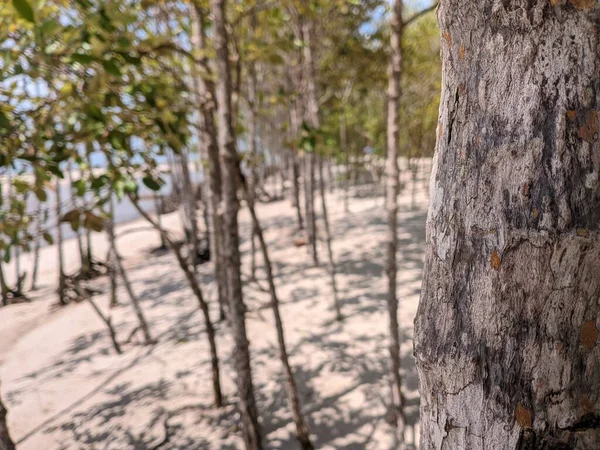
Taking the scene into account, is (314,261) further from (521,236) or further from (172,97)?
(521,236)

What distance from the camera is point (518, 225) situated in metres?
0.75

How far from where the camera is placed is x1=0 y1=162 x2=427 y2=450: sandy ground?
14.6 ft

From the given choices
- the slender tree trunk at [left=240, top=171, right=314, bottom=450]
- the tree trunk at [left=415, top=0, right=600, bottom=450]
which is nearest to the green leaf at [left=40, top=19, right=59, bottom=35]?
the tree trunk at [left=415, top=0, right=600, bottom=450]

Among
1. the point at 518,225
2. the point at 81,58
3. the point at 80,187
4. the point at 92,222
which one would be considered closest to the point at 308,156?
the point at 80,187

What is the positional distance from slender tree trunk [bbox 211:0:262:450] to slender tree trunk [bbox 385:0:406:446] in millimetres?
1324

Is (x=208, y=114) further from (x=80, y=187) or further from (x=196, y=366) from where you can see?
(x=196, y=366)

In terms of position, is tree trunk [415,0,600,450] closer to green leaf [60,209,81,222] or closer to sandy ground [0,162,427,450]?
green leaf [60,209,81,222]

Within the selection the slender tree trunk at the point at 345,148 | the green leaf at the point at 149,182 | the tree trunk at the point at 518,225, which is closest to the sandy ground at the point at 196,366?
the green leaf at the point at 149,182

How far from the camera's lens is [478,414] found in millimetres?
840

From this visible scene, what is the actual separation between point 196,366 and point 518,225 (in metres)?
5.65

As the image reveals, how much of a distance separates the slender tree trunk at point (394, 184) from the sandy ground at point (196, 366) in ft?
2.22

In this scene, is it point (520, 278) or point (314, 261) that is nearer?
point (520, 278)

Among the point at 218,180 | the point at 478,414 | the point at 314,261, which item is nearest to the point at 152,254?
the point at 314,261

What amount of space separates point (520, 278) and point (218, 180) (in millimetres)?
4857
